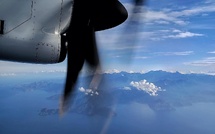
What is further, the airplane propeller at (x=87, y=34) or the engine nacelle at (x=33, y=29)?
the airplane propeller at (x=87, y=34)

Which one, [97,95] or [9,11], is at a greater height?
[9,11]

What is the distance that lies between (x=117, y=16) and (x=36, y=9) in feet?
7.27

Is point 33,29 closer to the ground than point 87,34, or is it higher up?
higher up

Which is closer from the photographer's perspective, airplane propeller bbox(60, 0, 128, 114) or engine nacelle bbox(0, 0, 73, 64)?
engine nacelle bbox(0, 0, 73, 64)

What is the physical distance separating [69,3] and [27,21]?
3.37 ft

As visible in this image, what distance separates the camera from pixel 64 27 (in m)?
6.61

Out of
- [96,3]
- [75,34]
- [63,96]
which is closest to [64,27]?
[75,34]

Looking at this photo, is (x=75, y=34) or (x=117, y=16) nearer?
(x=75, y=34)

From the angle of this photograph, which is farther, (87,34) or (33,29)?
(87,34)

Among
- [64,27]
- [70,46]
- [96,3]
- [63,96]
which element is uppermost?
[96,3]

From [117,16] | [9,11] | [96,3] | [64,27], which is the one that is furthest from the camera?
[117,16]

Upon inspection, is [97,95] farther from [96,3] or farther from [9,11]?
[9,11]

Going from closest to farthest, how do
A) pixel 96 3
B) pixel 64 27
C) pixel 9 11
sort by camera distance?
pixel 9 11
pixel 64 27
pixel 96 3

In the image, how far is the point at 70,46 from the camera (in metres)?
7.05
